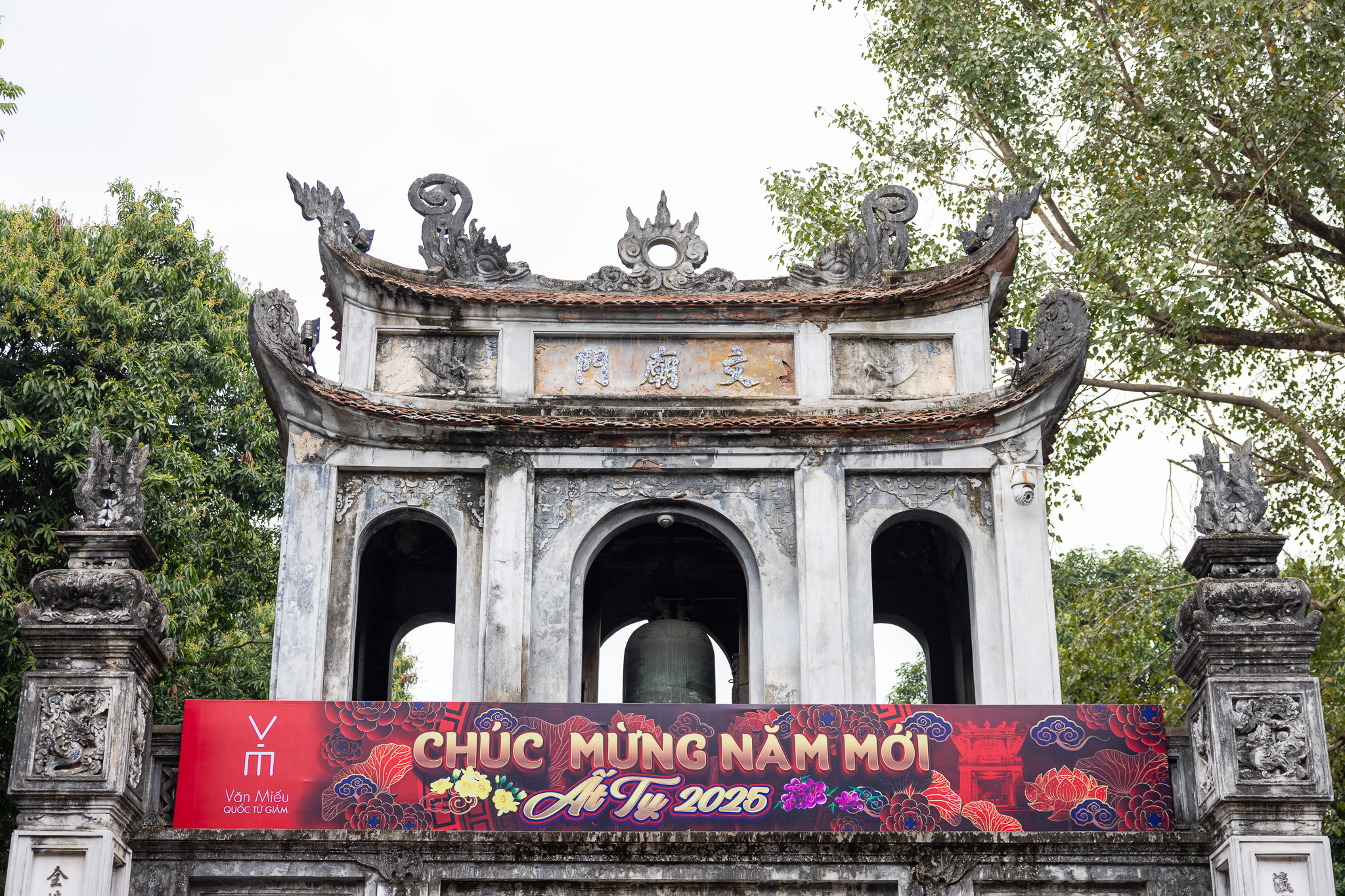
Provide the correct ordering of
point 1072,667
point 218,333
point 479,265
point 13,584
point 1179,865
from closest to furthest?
point 1179,865 < point 479,265 < point 13,584 < point 1072,667 < point 218,333

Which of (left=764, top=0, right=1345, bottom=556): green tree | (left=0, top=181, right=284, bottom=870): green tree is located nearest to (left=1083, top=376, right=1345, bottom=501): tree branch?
(left=764, top=0, right=1345, bottom=556): green tree

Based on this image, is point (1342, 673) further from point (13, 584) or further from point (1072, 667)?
point (13, 584)

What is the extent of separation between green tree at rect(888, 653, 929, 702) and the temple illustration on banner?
18184mm

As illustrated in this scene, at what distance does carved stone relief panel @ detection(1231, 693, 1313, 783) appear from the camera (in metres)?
10.9

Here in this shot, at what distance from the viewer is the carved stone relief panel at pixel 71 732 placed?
35.4ft

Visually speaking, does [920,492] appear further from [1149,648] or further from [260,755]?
[1149,648]

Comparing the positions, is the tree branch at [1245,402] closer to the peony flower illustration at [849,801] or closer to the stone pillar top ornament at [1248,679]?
the stone pillar top ornament at [1248,679]

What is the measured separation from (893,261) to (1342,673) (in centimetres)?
Result: 680

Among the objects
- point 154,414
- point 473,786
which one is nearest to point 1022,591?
point 473,786

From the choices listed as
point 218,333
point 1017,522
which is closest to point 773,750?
point 1017,522

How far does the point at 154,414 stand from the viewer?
62.9ft

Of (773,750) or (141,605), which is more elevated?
(141,605)

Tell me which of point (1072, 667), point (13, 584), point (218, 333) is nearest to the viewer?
point (13, 584)

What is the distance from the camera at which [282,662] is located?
1338cm
